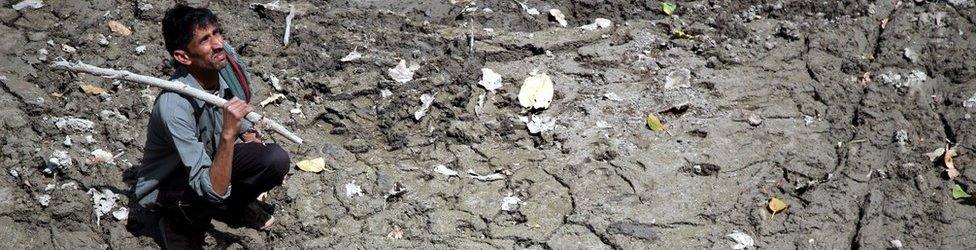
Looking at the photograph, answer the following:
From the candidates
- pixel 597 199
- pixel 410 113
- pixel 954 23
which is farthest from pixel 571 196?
pixel 954 23

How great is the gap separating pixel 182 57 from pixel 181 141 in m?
0.31

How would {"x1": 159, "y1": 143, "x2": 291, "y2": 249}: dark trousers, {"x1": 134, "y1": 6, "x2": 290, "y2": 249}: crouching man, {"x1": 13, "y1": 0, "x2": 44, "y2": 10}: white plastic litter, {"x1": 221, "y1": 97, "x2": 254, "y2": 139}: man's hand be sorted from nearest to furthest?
{"x1": 221, "y1": 97, "x2": 254, "y2": 139}: man's hand, {"x1": 134, "y1": 6, "x2": 290, "y2": 249}: crouching man, {"x1": 159, "y1": 143, "x2": 291, "y2": 249}: dark trousers, {"x1": 13, "y1": 0, "x2": 44, "y2": 10}: white plastic litter

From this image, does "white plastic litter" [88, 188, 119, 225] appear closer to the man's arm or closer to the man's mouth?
the man's arm

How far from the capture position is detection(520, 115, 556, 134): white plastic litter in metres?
4.38

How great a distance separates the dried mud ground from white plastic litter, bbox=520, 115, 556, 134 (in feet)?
0.11

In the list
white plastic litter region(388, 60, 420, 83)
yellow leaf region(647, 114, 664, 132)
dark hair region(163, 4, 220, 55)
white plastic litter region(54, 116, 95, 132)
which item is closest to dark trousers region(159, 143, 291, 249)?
dark hair region(163, 4, 220, 55)

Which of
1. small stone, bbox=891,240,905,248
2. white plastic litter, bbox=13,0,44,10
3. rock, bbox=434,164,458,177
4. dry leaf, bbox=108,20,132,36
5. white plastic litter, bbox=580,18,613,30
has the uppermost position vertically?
white plastic litter, bbox=13,0,44,10

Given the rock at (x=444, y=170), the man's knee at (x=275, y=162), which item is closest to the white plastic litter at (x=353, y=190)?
the rock at (x=444, y=170)

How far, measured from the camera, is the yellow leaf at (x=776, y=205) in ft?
13.2

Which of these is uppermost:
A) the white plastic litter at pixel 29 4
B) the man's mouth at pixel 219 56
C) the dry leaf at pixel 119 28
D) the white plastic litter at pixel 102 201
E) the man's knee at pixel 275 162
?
the man's mouth at pixel 219 56

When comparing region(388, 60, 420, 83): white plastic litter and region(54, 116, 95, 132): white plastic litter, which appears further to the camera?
region(388, 60, 420, 83): white plastic litter

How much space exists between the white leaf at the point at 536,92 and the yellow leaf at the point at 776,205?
118 cm

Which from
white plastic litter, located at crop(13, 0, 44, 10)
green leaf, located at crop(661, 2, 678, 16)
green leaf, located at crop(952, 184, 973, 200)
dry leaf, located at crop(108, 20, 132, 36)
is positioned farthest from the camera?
green leaf, located at crop(661, 2, 678, 16)

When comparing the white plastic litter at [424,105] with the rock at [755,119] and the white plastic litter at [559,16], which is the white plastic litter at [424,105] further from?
the rock at [755,119]
